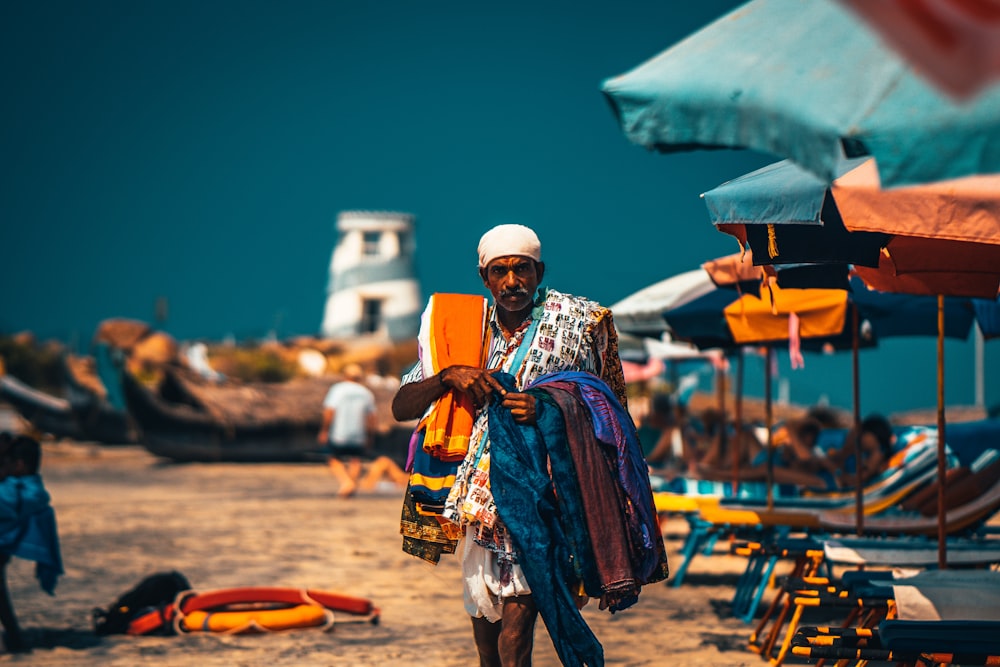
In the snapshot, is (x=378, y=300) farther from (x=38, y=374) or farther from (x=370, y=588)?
(x=370, y=588)

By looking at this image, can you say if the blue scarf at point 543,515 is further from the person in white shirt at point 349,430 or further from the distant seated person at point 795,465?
the person in white shirt at point 349,430

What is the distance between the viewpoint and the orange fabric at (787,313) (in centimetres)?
886

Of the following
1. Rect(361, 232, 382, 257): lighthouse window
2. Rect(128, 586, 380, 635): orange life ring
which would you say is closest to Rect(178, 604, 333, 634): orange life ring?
Rect(128, 586, 380, 635): orange life ring

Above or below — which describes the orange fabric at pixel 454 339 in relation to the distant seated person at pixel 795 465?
above

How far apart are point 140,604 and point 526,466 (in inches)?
168

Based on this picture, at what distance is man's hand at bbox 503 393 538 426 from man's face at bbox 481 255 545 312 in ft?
1.22

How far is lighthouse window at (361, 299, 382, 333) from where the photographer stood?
7297 centimetres

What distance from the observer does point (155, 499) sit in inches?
663

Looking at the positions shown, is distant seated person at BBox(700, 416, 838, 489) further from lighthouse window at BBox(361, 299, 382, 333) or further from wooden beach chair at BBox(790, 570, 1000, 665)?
lighthouse window at BBox(361, 299, 382, 333)

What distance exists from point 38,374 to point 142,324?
5599 millimetres

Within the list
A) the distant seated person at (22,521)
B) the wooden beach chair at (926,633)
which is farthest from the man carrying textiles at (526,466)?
the distant seated person at (22,521)

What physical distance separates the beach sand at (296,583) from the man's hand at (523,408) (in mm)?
2738

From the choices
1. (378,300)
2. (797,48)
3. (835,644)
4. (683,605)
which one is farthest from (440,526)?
(378,300)

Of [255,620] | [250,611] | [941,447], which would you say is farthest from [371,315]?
[941,447]
